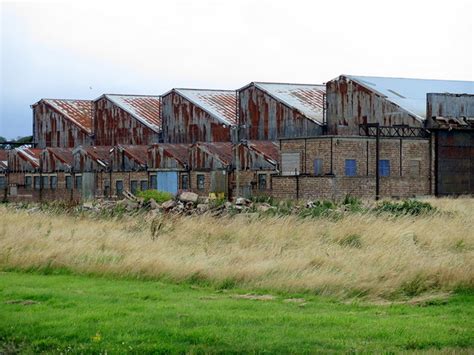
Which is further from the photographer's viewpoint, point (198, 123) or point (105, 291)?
point (198, 123)

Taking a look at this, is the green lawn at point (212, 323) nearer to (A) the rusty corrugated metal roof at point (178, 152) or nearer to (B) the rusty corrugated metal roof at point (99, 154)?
(A) the rusty corrugated metal roof at point (178, 152)

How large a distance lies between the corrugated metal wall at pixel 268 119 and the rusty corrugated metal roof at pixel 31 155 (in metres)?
14.4

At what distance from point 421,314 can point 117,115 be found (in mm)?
59543

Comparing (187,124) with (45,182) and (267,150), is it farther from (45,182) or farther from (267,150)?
(267,150)

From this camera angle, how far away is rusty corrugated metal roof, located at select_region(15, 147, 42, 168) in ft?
214

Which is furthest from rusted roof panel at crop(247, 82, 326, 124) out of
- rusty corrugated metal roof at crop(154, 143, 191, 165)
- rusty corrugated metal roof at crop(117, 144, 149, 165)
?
rusty corrugated metal roof at crop(117, 144, 149, 165)

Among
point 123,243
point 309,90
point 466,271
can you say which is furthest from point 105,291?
point 309,90

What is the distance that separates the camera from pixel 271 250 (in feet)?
60.5

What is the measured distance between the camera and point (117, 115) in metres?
71.4

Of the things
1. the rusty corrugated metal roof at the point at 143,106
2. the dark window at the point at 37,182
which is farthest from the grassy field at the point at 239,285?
the rusty corrugated metal roof at the point at 143,106

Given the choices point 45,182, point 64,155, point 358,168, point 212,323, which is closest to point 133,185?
point 64,155

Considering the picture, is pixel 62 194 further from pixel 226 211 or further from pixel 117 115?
pixel 226 211

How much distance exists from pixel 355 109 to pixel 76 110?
98.9ft

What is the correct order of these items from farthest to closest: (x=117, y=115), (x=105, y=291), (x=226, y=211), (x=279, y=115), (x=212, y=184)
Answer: (x=117, y=115) < (x=279, y=115) < (x=212, y=184) < (x=226, y=211) < (x=105, y=291)
